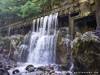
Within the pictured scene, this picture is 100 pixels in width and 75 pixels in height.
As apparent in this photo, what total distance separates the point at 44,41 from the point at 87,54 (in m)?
9.20

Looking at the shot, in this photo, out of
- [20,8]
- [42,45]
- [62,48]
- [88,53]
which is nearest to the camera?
[88,53]

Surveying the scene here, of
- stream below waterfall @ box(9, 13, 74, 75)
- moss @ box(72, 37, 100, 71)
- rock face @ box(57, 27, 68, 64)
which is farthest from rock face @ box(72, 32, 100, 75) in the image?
rock face @ box(57, 27, 68, 64)

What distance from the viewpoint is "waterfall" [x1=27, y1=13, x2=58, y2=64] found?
18.3 metres

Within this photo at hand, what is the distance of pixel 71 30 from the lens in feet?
59.8

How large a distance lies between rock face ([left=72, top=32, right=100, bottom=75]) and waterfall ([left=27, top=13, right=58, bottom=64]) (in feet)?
22.6

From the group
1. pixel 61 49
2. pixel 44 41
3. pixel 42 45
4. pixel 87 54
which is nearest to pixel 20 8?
pixel 44 41

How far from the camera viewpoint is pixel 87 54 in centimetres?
1041

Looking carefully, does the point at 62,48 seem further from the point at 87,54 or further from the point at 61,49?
the point at 87,54

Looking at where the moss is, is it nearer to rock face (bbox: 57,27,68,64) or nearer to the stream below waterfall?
the stream below waterfall

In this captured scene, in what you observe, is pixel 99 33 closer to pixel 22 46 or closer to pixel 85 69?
pixel 85 69

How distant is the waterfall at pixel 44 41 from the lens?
60.0ft

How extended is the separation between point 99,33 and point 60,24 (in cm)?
978

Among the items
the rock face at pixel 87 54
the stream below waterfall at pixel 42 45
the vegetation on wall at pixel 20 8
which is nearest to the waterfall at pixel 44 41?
the stream below waterfall at pixel 42 45

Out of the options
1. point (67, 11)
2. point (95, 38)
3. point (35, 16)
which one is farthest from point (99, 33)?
point (35, 16)
